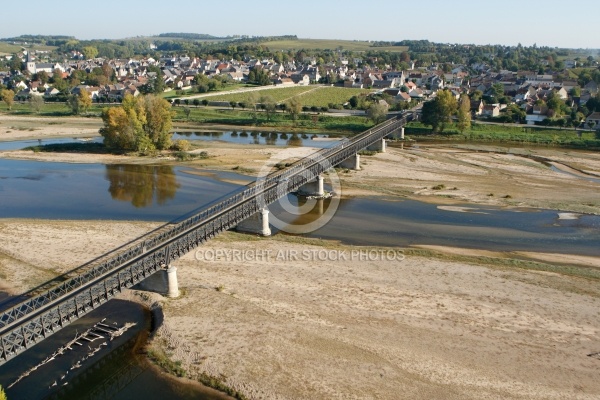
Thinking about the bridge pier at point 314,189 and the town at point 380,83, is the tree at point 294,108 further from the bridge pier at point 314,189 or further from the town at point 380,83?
the bridge pier at point 314,189

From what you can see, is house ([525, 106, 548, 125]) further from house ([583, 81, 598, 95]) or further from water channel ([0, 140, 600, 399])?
water channel ([0, 140, 600, 399])

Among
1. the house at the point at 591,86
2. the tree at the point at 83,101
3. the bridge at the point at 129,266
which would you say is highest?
the house at the point at 591,86

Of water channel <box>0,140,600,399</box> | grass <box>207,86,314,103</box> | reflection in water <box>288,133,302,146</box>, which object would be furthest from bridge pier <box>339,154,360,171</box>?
grass <box>207,86,314,103</box>

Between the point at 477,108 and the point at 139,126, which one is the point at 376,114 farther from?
the point at 139,126

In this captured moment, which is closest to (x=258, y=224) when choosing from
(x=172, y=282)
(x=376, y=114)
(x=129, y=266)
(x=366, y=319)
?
(x=172, y=282)

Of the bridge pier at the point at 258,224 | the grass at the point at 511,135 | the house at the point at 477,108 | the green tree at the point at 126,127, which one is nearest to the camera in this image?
the bridge pier at the point at 258,224

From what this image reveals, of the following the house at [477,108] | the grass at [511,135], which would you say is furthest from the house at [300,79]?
the grass at [511,135]
